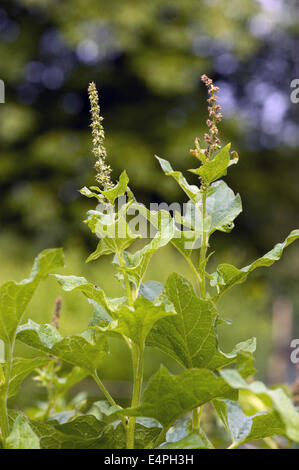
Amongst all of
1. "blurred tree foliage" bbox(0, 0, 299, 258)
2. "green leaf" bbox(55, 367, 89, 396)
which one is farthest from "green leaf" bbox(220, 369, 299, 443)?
"blurred tree foliage" bbox(0, 0, 299, 258)

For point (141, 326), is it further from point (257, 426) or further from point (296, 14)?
point (296, 14)

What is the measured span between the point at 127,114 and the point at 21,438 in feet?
21.3

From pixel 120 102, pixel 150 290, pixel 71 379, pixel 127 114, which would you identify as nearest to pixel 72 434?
pixel 150 290

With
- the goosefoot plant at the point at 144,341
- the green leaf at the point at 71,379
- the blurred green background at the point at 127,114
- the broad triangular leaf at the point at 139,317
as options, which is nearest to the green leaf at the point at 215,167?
the goosefoot plant at the point at 144,341

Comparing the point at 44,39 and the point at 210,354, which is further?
the point at 44,39

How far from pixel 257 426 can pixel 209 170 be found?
0.62 feet

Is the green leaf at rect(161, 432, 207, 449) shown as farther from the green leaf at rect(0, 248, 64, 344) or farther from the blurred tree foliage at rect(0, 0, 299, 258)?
the blurred tree foliage at rect(0, 0, 299, 258)

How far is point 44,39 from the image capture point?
693 cm

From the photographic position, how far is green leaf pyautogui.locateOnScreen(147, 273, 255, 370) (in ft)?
1.15

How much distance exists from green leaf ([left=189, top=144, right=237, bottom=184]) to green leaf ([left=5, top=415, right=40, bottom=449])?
205 millimetres

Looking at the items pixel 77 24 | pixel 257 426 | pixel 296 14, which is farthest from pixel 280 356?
pixel 296 14

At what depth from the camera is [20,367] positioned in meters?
0.39

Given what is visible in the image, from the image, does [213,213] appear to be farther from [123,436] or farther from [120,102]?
[120,102]

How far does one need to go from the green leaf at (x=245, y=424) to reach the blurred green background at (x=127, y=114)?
5325 mm
